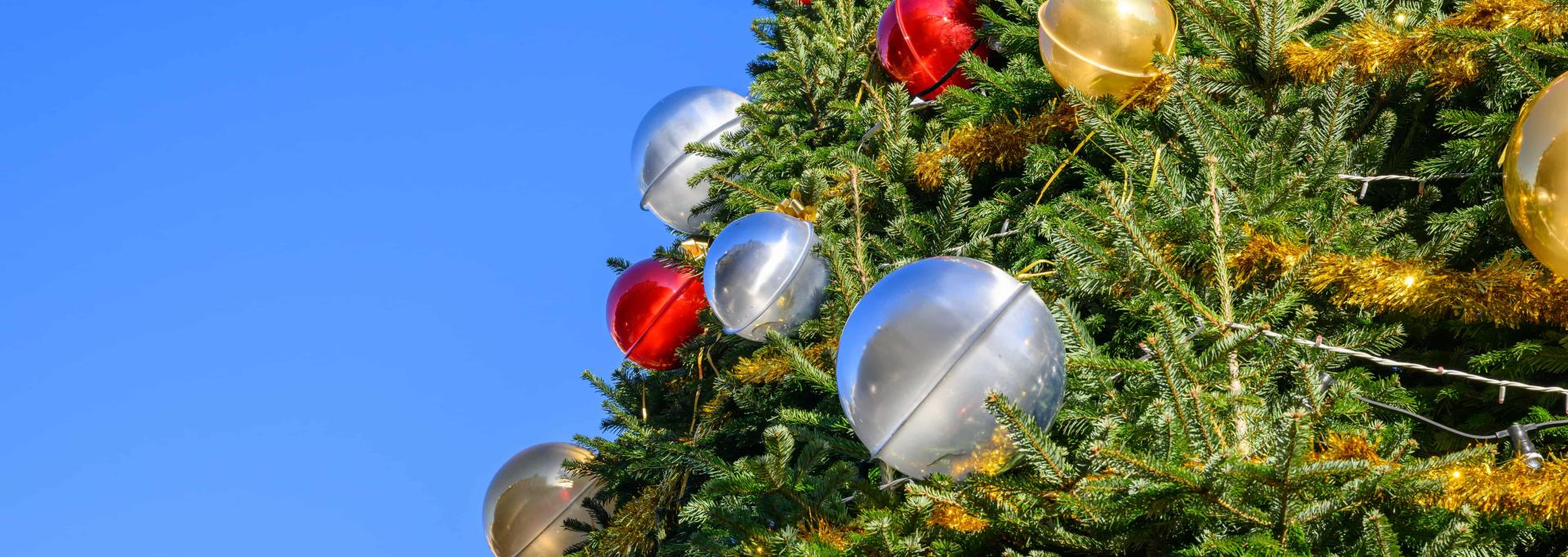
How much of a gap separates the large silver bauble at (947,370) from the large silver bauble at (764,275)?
3.07ft

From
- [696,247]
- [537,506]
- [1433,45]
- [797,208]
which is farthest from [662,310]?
[1433,45]

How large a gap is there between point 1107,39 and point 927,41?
0.98 metres

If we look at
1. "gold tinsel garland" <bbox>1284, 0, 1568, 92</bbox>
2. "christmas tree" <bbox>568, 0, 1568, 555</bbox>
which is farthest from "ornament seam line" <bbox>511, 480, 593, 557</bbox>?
"gold tinsel garland" <bbox>1284, 0, 1568, 92</bbox>

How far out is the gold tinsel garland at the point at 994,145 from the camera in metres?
3.76

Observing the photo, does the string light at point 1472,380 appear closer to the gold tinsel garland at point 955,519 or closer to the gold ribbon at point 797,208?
the gold tinsel garland at point 955,519

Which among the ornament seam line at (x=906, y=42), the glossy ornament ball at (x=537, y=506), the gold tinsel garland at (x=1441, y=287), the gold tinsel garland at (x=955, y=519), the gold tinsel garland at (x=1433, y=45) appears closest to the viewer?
the gold tinsel garland at (x=955, y=519)

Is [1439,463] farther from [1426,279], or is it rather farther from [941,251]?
[941,251]

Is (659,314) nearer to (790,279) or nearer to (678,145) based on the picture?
(678,145)

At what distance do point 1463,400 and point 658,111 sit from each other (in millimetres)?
2873

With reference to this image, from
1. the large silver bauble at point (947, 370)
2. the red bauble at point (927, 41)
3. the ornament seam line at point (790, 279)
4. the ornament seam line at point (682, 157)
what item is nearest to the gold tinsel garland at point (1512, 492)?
the large silver bauble at point (947, 370)

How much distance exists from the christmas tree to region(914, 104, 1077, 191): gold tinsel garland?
10 millimetres

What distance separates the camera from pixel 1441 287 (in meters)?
2.59

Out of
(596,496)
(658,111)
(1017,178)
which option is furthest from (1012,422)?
(658,111)

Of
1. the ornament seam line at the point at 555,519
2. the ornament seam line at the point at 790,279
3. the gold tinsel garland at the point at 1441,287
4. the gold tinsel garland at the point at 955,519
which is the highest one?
the ornament seam line at the point at 790,279
